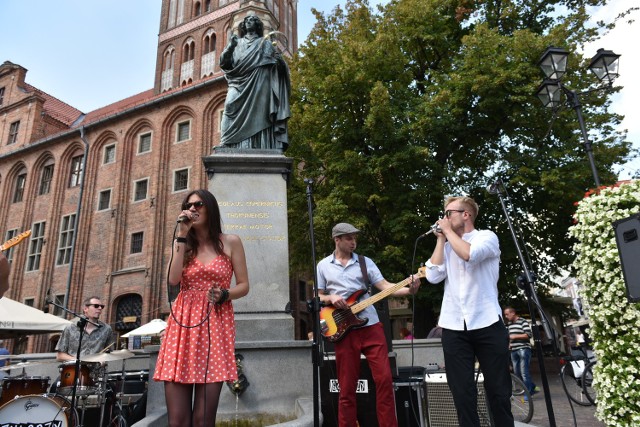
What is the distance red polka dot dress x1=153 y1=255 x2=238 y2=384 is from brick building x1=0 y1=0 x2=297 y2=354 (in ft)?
70.8

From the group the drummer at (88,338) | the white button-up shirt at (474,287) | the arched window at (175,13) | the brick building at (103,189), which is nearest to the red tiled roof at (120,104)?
the brick building at (103,189)

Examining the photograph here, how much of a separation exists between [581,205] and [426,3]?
12632mm

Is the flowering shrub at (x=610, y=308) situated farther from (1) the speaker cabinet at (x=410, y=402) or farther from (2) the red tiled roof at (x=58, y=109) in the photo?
(2) the red tiled roof at (x=58, y=109)

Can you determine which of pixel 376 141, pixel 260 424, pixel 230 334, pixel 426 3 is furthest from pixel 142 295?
pixel 230 334

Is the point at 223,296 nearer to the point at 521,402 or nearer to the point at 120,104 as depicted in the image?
the point at 521,402

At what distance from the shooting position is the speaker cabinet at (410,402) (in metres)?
4.48

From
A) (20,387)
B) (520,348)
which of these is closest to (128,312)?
(20,387)

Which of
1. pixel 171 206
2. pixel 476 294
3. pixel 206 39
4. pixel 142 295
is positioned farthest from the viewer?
pixel 206 39

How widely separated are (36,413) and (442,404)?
425 cm

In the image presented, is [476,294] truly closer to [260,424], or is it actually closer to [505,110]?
[260,424]

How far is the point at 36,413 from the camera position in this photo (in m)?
5.05

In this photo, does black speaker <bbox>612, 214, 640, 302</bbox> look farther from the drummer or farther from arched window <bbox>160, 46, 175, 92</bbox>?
arched window <bbox>160, 46, 175, 92</bbox>

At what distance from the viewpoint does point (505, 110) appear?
13.9 metres

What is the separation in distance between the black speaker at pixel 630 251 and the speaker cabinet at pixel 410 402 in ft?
6.93
